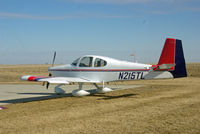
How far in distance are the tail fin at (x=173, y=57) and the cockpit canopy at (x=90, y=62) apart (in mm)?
3320

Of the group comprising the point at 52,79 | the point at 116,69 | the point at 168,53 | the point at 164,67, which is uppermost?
the point at 168,53

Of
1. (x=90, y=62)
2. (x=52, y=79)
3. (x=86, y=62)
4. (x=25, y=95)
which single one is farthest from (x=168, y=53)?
(x=25, y=95)

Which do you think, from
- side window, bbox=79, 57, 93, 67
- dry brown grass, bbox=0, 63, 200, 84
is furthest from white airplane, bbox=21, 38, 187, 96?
dry brown grass, bbox=0, 63, 200, 84

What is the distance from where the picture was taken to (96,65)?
13.6 meters

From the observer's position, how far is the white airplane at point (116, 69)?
41.1 feet

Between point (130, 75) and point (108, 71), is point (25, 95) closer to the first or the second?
point (108, 71)

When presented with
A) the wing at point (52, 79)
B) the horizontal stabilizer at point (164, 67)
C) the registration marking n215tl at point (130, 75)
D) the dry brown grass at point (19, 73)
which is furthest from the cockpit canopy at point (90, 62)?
the dry brown grass at point (19, 73)

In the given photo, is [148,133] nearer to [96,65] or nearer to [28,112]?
[28,112]

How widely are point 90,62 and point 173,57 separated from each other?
486cm

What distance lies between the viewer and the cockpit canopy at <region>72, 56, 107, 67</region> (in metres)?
13.5

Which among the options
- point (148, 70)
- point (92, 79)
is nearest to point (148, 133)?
point (148, 70)

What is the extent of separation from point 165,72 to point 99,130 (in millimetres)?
7267

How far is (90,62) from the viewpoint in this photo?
13.7 metres

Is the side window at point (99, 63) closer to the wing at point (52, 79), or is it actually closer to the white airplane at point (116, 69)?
the white airplane at point (116, 69)
